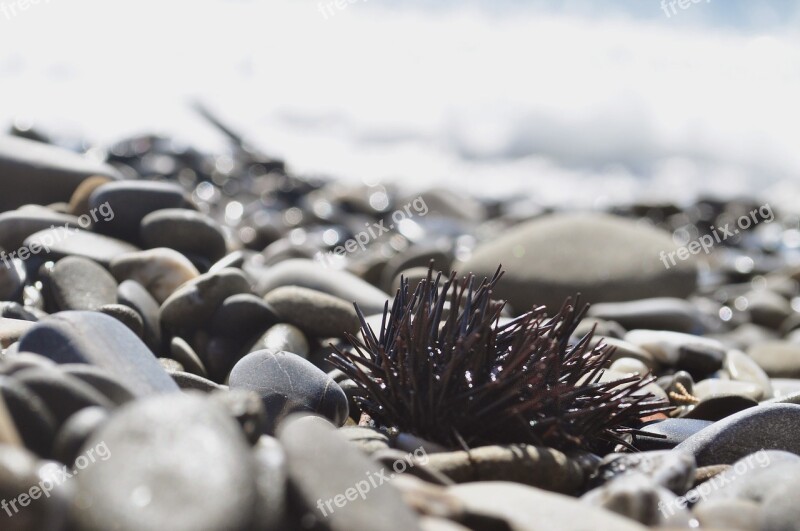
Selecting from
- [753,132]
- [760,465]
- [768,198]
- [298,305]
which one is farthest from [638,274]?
[753,132]

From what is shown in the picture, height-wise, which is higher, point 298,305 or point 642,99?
point 642,99

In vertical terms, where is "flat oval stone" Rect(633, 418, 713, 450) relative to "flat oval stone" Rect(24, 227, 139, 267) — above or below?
above

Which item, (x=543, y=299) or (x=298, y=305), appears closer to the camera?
(x=298, y=305)

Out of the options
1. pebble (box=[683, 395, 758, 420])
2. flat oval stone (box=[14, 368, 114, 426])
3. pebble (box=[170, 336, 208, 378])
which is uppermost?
flat oval stone (box=[14, 368, 114, 426])

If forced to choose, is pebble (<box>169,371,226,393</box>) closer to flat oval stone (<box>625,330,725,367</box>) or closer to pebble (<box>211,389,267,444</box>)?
pebble (<box>211,389,267,444</box>)

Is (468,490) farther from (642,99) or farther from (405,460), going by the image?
(642,99)

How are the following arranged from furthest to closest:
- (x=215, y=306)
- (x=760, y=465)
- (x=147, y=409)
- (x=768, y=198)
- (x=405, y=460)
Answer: (x=768, y=198)
(x=215, y=306)
(x=760, y=465)
(x=405, y=460)
(x=147, y=409)

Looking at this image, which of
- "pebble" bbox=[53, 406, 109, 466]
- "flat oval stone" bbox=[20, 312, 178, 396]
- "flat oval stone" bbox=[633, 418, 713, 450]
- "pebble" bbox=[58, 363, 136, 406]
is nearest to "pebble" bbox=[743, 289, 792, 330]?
"flat oval stone" bbox=[633, 418, 713, 450]
